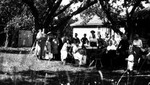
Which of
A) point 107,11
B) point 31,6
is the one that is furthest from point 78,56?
point 31,6

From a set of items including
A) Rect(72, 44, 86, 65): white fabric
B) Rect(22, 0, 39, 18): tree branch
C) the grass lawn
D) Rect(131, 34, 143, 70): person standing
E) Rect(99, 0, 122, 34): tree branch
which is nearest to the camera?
the grass lawn

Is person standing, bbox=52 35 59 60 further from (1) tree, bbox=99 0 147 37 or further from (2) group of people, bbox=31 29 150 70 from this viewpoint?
(1) tree, bbox=99 0 147 37

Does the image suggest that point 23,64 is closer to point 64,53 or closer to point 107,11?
point 64,53

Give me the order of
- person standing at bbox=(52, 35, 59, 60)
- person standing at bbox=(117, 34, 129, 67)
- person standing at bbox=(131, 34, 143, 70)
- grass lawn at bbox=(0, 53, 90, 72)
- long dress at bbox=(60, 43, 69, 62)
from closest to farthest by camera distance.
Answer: grass lawn at bbox=(0, 53, 90, 72), person standing at bbox=(131, 34, 143, 70), person standing at bbox=(117, 34, 129, 67), long dress at bbox=(60, 43, 69, 62), person standing at bbox=(52, 35, 59, 60)

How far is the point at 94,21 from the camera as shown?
133 feet

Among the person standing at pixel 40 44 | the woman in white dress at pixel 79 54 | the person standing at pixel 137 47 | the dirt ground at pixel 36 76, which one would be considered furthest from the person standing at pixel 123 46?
the person standing at pixel 40 44

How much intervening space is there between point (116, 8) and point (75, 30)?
2570 centimetres

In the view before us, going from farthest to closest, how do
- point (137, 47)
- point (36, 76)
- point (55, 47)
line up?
point (55, 47) → point (137, 47) → point (36, 76)

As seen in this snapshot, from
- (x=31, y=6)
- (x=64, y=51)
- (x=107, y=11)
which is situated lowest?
(x=64, y=51)

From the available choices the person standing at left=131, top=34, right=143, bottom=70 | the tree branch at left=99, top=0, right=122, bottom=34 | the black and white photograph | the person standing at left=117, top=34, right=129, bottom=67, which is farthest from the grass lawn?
the tree branch at left=99, top=0, right=122, bottom=34

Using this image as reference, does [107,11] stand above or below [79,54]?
above

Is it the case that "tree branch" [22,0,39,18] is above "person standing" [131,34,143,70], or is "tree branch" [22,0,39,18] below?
above

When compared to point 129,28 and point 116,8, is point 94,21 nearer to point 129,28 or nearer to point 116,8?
point 116,8

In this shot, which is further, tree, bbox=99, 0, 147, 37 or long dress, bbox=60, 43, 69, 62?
tree, bbox=99, 0, 147, 37
